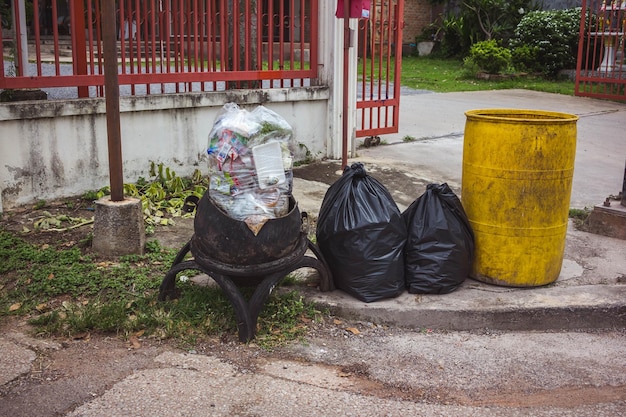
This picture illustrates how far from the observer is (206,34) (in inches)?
267

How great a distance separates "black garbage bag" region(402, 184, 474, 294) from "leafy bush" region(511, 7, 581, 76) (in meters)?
15.1

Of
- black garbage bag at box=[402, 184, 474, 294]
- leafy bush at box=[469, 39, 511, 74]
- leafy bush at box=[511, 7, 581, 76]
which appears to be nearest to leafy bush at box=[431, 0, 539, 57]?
leafy bush at box=[511, 7, 581, 76]

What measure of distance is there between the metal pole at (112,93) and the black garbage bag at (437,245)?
2027mm

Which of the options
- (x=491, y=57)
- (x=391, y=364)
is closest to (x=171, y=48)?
(x=391, y=364)

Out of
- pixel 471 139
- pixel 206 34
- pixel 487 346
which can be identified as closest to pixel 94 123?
pixel 206 34

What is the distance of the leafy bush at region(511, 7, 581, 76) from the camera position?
58.0 feet

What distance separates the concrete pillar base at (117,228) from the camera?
4.67 metres

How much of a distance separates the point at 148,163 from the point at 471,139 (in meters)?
3.26

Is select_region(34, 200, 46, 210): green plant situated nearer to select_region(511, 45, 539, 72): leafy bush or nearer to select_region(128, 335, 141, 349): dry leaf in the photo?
select_region(128, 335, 141, 349): dry leaf

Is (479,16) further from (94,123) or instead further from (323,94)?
(94,123)

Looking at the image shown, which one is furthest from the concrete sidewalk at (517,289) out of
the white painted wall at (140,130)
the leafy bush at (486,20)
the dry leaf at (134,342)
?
the leafy bush at (486,20)

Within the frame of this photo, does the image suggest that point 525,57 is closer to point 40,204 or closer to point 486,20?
point 486,20

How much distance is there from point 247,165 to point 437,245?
1273 millimetres

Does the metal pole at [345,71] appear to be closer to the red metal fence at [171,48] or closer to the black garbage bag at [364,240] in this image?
the red metal fence at [171,48]
